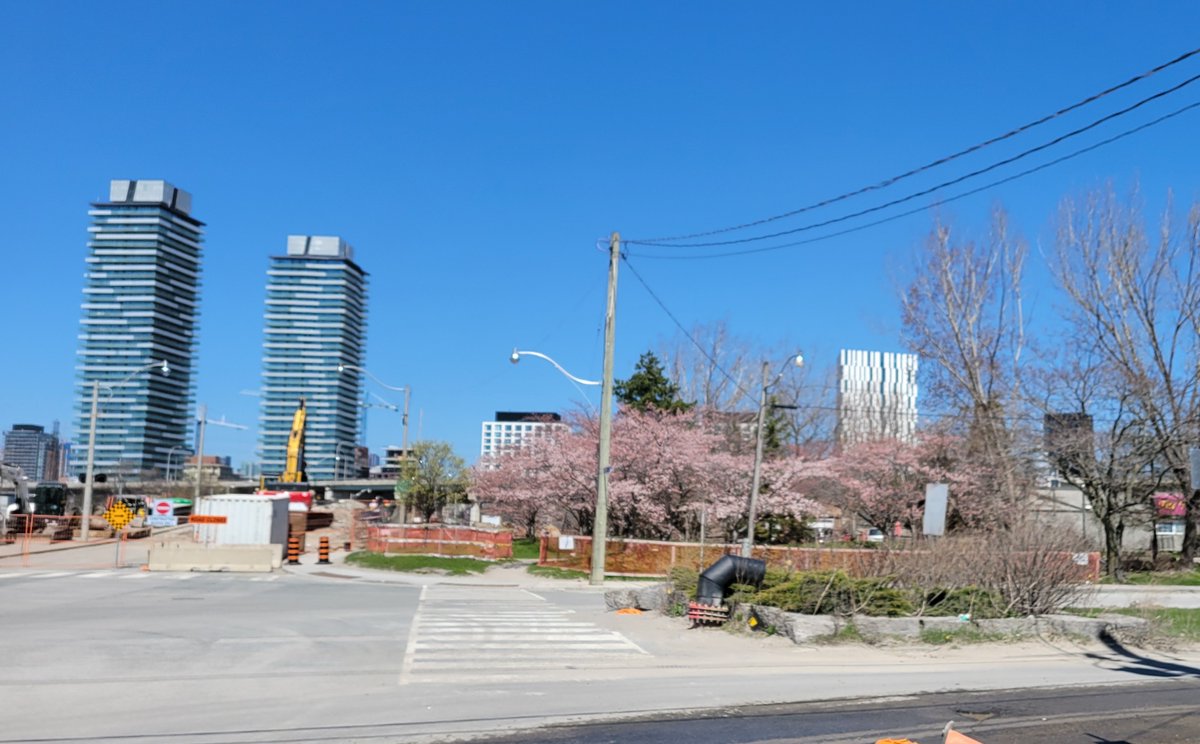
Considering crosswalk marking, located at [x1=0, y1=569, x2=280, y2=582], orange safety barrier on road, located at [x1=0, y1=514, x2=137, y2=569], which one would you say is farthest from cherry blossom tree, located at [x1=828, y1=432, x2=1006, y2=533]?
orange safety barrier on road, located at [x1=0, y1=514, x2=137, y2=569]

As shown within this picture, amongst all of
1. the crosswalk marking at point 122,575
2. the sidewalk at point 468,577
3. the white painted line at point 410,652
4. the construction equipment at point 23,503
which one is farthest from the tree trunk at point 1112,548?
the construction equipment at point 23,503

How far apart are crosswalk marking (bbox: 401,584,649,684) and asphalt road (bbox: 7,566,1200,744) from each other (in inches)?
1.9

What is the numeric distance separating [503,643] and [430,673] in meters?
3.02

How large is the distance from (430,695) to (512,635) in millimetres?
5553

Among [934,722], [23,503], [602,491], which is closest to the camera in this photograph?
[934,722]

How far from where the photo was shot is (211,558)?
3225 cm

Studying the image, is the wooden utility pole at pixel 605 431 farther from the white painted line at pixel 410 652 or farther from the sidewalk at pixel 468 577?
the white painted line at pixel 410 652

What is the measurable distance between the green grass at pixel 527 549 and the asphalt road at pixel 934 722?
1219 inches

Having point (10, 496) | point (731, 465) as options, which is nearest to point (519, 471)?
point (731, 465)

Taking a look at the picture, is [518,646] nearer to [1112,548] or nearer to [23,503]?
[1112,548]

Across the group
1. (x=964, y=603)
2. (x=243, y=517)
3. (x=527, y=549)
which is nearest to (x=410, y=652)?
(x=964, y=603)

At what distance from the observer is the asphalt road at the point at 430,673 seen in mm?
9312

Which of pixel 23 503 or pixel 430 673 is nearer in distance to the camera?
pixel 430 673

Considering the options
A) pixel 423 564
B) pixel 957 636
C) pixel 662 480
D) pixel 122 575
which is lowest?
pixel 122 575
